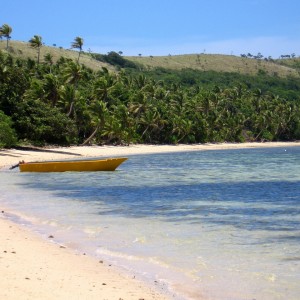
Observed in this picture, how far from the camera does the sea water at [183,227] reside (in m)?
8.79

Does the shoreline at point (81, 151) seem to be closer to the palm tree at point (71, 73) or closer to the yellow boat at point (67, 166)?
the yellow boat at point (67, 166)

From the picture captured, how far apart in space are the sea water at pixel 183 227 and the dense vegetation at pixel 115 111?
2267 cm

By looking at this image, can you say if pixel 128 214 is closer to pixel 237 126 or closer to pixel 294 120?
pixel 237 126

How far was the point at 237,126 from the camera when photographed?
9694 cm

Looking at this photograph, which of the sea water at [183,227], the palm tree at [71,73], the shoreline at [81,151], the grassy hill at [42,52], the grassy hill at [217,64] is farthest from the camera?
the grassy hill at [217,64]

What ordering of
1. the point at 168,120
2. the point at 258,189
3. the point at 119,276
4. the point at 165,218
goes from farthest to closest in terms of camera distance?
1. the point at 168,120
2. the point at 258,189
3. the point at 165,218
4. the point at 119,276

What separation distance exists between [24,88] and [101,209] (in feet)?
121

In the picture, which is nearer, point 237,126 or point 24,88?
point 24,88

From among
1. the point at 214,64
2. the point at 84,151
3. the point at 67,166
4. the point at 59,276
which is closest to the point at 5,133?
the point at 67,166

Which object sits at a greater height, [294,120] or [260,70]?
[260,70]

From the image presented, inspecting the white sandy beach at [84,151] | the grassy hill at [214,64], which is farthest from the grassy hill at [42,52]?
the white sandy beach at [84,151]

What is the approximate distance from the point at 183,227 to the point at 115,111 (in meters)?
58.4

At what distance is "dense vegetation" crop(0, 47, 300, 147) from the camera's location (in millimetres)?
52031

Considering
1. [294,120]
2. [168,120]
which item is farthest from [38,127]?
[294,120]
